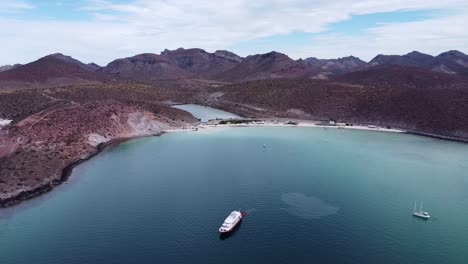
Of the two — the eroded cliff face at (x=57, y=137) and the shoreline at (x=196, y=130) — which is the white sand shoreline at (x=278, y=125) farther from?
the eroded cliff face at (x=57, y=137)

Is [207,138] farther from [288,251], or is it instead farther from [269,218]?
[288,251]

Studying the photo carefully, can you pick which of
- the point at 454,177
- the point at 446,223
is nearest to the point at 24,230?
the point at 446,223

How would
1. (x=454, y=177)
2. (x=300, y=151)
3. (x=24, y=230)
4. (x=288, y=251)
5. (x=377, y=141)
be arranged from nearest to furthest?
1. (x=288, y=251)
2. (x=24, y=230)
3. (x=454, y=177)
4. (x=300, y=151)
5. (x=377, y=141)

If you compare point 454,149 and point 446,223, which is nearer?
point 446,223

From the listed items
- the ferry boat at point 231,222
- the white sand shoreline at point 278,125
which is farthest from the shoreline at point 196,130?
the ferry boat at point 231,222

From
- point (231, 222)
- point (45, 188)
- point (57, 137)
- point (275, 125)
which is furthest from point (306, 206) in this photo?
point (275, 125)

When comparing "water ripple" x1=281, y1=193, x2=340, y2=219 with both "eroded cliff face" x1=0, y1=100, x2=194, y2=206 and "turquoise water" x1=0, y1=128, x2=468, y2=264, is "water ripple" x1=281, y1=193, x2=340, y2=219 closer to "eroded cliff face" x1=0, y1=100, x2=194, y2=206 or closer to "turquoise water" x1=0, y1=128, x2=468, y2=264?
"turquoise water" x1=0, y1=128, x2=468, y2=264
